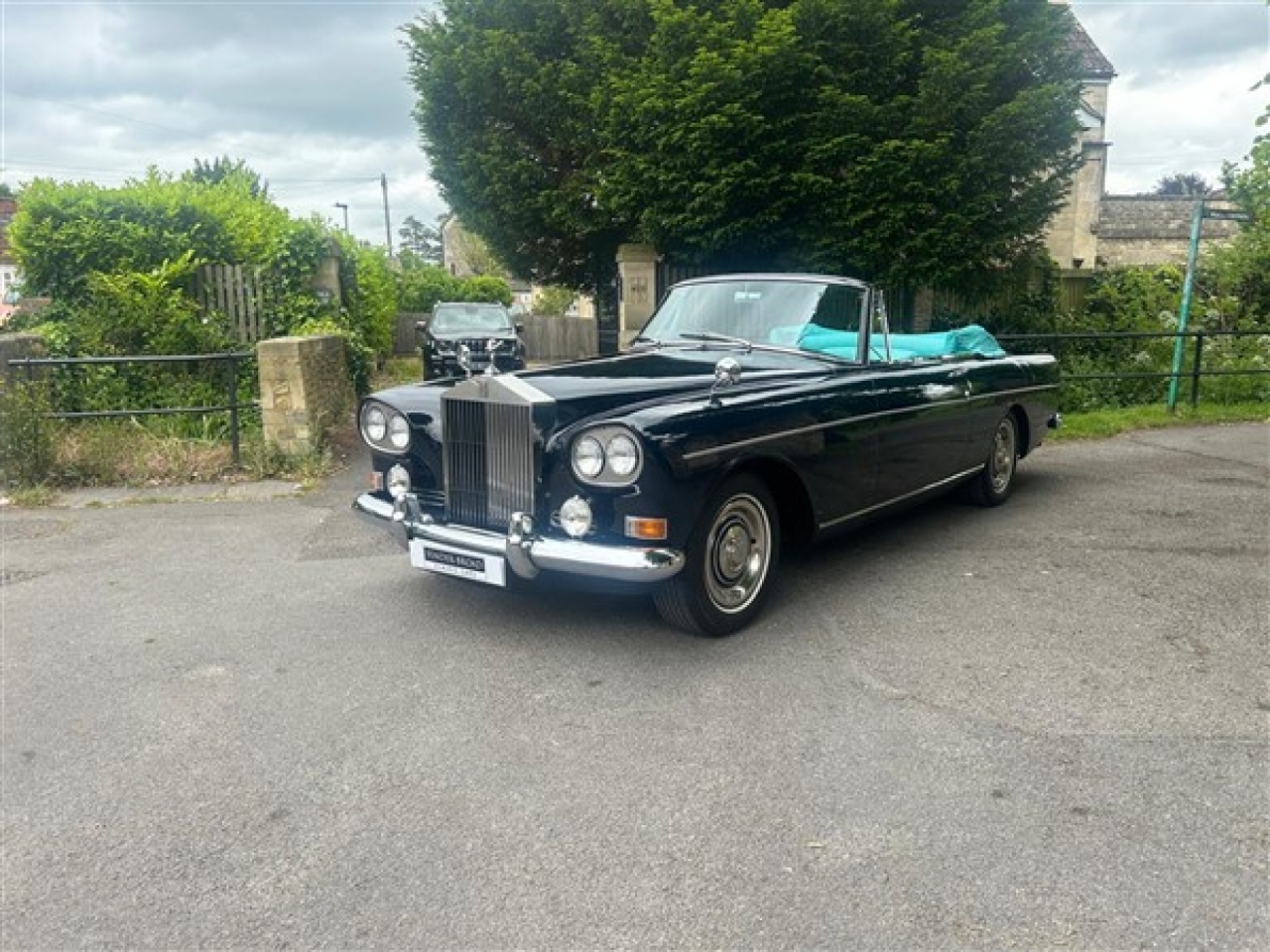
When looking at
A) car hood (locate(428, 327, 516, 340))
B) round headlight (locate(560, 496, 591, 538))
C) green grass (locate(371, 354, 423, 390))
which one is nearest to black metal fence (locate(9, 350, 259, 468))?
round headlight (locate(560, 496, 591, 538))

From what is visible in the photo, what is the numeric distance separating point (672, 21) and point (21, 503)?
8767 millimetres

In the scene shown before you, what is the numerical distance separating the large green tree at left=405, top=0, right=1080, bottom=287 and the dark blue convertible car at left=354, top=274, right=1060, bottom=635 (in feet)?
20.7

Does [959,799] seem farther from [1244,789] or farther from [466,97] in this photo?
[466,97]

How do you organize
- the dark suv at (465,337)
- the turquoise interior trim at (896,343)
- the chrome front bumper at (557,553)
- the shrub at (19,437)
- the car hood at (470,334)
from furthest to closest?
the car hood at (470,334), the dark suv at (465,337), the shrub at (19,437), the turquoise interior trim at (896,343), the chrome front bumper at (557,553)

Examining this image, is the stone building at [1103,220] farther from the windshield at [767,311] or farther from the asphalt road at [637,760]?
the asphalt road at [637,760]

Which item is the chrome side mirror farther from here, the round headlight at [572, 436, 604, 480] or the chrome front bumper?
the chrome front bumper

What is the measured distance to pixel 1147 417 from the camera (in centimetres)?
1078

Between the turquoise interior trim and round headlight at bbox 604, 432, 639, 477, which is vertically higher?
the turquoise interior trim

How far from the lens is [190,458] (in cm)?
776

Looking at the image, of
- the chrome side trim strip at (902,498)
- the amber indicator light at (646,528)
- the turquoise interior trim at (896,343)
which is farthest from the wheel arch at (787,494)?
the turquoise interior trim at (896,343)

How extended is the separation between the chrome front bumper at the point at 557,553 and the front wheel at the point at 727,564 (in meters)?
0.22

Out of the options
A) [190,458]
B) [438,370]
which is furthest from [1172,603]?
[438,370]

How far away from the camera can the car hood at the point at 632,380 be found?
417 centimetres

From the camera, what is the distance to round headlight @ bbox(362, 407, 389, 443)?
4734 millimetres
